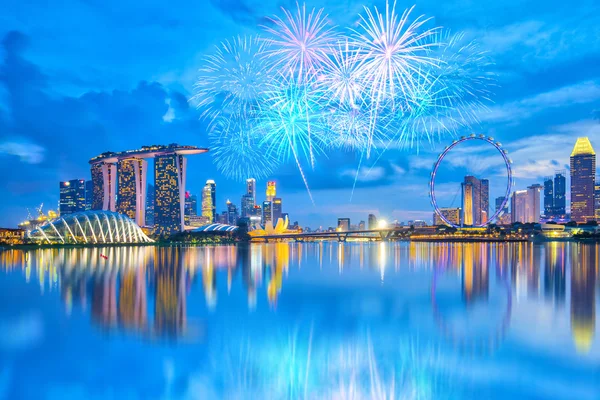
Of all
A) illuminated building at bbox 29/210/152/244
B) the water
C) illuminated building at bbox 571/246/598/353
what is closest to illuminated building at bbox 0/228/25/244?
illuminated building at bbox 29/210/152/244

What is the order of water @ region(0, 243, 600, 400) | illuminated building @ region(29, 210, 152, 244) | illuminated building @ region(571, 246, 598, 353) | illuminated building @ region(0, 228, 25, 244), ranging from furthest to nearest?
illuminated building @ region(0, 228, 25, 244)
illuminated building @ region(29, 210, 152, 244)
illuminated building @ region(571, 246, 598, 353)
water @ region(0, 243, 600, 400)

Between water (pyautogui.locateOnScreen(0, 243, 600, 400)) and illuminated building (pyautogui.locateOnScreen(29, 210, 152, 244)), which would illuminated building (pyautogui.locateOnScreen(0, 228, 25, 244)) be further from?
water (pyautogui.locateOnScreen(0, 243, 600, 400))

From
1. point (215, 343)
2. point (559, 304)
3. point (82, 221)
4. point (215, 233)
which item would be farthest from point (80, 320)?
point (215, 233)

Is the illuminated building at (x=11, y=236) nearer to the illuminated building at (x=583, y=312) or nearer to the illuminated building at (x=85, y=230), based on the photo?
the illuminated building at (x=85, y=230)

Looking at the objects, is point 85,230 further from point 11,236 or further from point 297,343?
point 297,343

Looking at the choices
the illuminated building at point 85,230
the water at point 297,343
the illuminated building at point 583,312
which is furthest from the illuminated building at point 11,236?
the illuminated building at point 583,312

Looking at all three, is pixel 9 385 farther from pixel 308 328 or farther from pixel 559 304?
pixel 559 304
